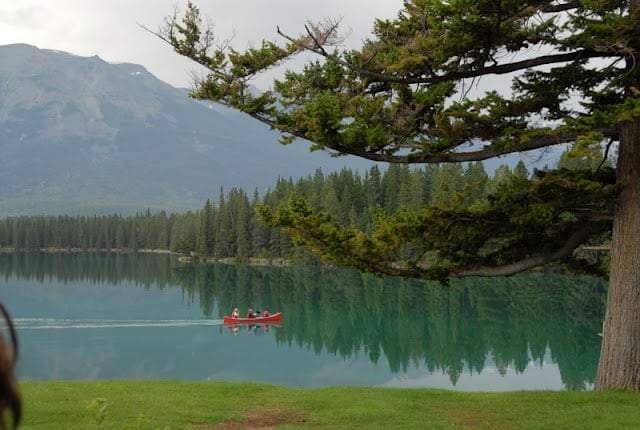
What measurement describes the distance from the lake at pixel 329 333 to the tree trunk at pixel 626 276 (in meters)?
3.85

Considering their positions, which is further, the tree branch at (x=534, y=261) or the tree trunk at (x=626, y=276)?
the tree branch at (x=534, y=261)

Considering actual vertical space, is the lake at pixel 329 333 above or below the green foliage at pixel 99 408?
below

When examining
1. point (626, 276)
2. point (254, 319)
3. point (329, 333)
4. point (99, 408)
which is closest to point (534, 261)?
point (626, 276)

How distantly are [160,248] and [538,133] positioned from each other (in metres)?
148

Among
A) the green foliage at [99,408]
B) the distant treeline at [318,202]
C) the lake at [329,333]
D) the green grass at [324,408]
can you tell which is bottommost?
the lake at [329,333]

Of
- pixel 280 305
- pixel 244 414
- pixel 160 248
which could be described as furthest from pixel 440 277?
pixel 160 248

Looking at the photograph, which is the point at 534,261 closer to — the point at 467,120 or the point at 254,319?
the point at 467,120

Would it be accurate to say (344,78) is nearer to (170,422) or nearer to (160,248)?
(170,422)

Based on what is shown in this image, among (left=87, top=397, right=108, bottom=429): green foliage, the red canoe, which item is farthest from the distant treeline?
(left=87, top=397, right=108, bottom=429): green foliage

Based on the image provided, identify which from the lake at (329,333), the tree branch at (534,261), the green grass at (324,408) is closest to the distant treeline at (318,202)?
the lake at (329,333)

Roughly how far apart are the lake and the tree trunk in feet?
12.6

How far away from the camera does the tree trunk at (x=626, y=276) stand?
11.0m

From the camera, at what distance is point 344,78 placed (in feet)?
40.1

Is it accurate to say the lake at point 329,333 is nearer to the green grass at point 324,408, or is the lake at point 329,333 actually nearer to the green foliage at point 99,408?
the green grass at point 324,408
